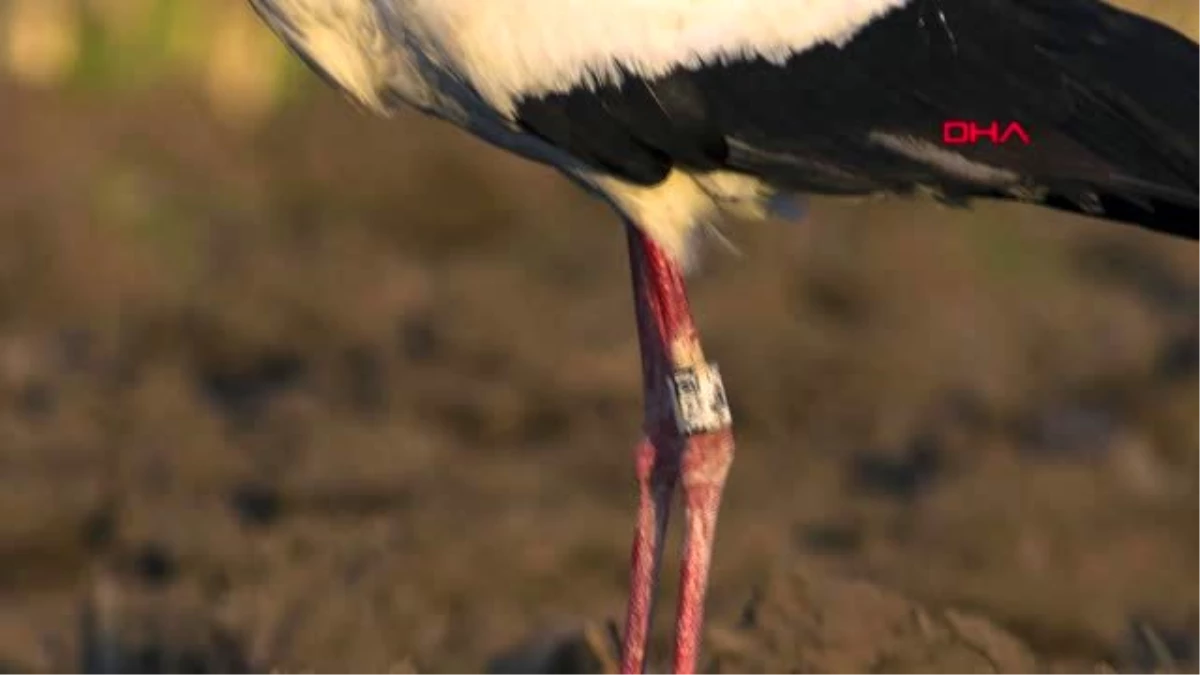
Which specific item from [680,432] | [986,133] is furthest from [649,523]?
[986,133]

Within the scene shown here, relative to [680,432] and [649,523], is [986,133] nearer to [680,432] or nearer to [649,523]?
[680,432]

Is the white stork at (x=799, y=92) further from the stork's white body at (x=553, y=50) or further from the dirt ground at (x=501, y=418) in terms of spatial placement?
the dirt ground at (x=501, y=418)

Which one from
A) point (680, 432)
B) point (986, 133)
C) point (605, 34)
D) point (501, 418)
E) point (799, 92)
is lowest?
point (501, 418)

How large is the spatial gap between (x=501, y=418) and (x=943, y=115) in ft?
15.1

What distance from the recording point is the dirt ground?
6.53 metres

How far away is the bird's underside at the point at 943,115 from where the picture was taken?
16.8 feet

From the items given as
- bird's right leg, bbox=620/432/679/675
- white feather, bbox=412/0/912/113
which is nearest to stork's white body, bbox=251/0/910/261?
white feather, bbox=412/0/912/113

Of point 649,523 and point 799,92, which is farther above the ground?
point 799,92

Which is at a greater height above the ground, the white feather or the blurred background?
the white feather

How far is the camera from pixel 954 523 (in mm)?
8227

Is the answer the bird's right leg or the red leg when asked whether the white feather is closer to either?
the red leg

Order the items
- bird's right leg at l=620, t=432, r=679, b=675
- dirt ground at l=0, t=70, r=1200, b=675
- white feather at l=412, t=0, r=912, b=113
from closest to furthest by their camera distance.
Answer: white feather at l=412, t=0, r=912, b=113, bird's right leg at l=620, t=432, r=679, b=675, dirt ground at l=0, t=70, r=1200, b=675

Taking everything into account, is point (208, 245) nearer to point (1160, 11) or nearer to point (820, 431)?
point (820, 431)

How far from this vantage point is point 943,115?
517cm
